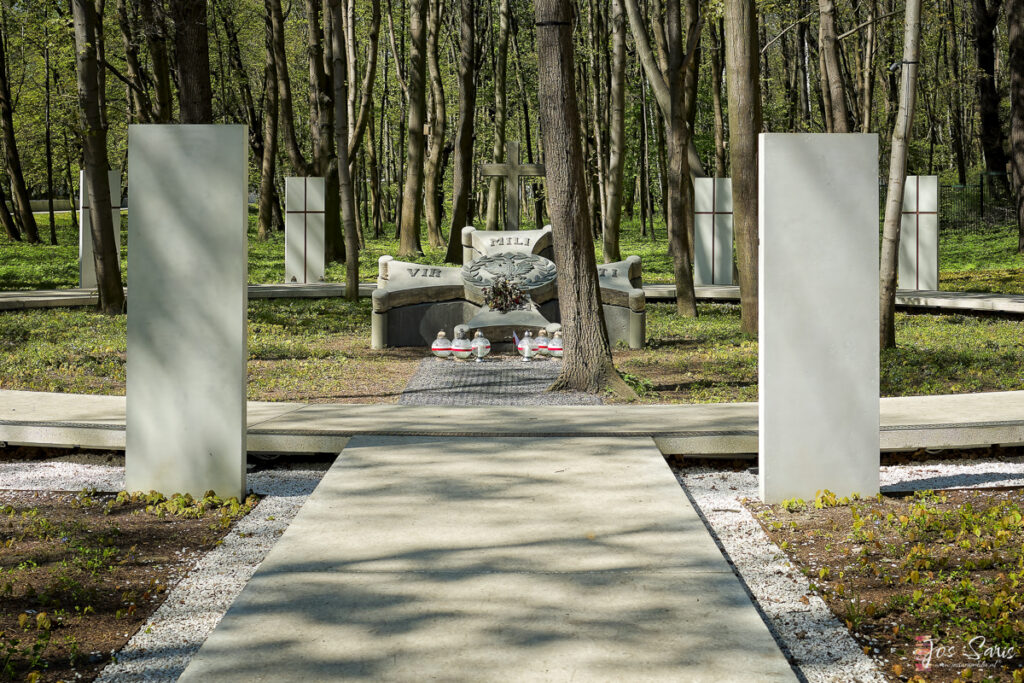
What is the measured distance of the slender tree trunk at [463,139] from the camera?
2480 centimetres

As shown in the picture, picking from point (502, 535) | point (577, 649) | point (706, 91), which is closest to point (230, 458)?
point (502, 535)

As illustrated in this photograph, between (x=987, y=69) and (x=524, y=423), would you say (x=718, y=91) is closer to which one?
(x=987, y=69)

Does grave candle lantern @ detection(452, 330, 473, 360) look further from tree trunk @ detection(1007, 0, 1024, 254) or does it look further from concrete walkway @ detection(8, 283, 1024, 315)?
tree trunk @ detection(1007, 0, 1024, 254)

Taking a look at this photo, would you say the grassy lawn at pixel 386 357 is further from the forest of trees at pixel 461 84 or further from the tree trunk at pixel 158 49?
the tree trunk at pixel 158 49

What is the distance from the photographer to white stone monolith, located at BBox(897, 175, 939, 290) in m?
20.6

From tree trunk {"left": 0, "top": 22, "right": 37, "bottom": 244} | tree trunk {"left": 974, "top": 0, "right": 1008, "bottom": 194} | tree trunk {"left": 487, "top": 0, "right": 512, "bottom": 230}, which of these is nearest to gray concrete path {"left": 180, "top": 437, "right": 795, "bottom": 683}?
tree trunk {"left": 487, "top": 0, "right": 512, "bottom": 230}

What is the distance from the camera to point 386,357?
13.1 m

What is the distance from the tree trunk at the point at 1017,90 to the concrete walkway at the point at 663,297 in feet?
20.0

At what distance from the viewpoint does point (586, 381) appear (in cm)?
1002

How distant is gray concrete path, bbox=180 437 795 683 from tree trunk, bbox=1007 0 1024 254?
68.5 feet

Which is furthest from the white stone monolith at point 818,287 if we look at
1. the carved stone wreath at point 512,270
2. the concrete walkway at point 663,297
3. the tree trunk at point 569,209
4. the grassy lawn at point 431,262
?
the grassy lawn at point 431,262

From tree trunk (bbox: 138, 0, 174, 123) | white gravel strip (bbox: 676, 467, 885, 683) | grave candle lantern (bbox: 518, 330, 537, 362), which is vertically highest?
tree trunk (bbox: 138, 0, 174, 123)

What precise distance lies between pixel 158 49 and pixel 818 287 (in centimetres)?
1908

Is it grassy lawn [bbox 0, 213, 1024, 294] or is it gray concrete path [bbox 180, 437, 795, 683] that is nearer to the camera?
gray concrete path [bbox 180, 437, 795, 683]
